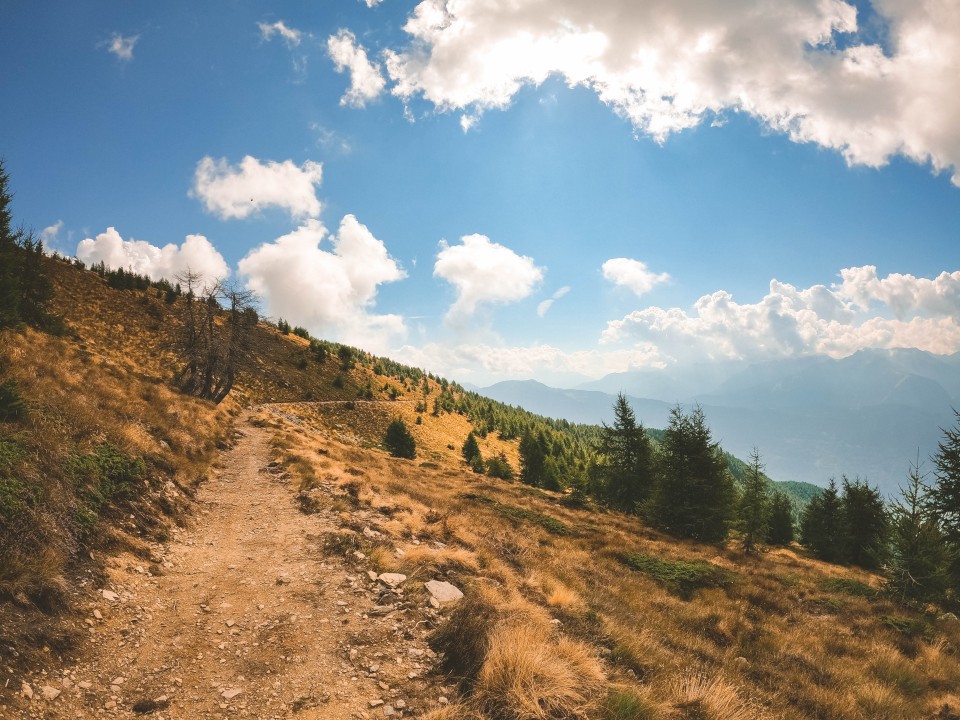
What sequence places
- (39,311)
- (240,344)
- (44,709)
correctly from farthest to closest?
(240,344) → (39,311) → (44,709)

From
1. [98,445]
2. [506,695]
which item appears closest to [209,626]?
[506,695]

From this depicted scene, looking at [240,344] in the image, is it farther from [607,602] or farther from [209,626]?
[607,602]

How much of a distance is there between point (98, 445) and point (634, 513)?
3380 cm

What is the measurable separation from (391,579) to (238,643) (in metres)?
2.88

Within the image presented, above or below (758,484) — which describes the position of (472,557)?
below

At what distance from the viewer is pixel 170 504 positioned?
437 inches

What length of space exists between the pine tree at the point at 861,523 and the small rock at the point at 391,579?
42700mm

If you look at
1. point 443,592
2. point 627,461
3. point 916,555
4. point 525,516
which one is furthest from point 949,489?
point 443,592

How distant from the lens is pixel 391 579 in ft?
27.9

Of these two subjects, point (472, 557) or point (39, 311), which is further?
point (39, 311)

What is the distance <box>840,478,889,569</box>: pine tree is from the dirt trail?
145 feet

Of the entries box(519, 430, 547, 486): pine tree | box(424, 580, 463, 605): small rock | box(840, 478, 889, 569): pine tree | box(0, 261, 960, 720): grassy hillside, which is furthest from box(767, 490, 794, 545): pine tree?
box(424, 580, 463, 605): small rock

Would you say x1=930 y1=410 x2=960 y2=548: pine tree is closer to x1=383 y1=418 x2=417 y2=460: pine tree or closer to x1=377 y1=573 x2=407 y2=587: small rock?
x1=377 y1=573 x2=407 y2=587: small rock

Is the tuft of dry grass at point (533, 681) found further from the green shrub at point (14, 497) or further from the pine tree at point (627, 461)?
the pine tree at point (627, 461)
